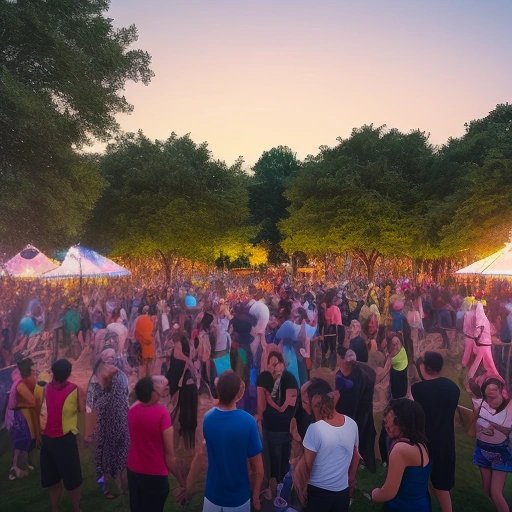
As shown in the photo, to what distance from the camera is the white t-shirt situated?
4012mm

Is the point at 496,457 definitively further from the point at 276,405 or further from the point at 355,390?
the point at 276,405

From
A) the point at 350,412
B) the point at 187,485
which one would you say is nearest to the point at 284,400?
the point at 350,412

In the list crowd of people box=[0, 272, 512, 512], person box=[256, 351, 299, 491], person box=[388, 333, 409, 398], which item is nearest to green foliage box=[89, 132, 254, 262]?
crowd of people box=[0, 272, 512, 512]

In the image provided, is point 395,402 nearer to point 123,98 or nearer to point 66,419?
point 66,419

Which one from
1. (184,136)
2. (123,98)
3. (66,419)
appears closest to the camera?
(66,419)

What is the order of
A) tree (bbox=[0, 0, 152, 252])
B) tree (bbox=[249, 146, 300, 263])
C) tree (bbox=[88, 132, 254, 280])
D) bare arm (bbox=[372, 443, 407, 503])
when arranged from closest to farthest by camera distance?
bare arm (bbox=[372, 443, 407, 503]) → tree (bbox=[0, 0, 152, 252]) → tree (bbox=[88, 132, 254, 280]) → tree (bbox=[249, 146, 300, 263])

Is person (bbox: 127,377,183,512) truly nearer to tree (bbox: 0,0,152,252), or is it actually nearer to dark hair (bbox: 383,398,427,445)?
dark hair (bbox: 383,398,427,445)

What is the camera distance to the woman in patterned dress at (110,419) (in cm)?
606

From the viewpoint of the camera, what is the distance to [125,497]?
253 inches

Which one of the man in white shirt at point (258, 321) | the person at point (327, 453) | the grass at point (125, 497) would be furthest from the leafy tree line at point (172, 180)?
the person at point (327, 453)

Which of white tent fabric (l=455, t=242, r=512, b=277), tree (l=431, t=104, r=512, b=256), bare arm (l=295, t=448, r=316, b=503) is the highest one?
tree (l=431, t=104, r=512, b=256)

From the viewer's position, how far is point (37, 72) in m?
19.3

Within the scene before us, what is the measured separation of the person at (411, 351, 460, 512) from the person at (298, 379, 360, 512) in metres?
1.27

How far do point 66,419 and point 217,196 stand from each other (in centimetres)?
3315
